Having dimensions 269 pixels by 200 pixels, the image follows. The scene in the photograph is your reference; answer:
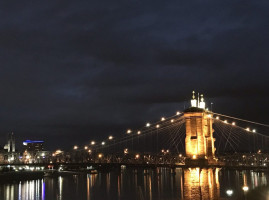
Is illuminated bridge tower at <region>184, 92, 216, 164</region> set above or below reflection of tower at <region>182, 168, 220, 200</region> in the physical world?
above

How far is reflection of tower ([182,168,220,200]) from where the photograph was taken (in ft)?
187

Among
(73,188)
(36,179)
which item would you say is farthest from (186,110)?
(36,179)

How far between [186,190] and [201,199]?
12125mm

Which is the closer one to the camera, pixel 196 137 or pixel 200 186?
pixel 200 186

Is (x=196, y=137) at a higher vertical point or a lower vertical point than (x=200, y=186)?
higher

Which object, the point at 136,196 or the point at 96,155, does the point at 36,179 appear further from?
the point at 136,196

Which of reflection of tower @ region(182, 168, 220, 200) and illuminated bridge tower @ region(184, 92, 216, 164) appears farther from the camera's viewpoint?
illuminated bridge tower @ region(184, 92, 216, 164)

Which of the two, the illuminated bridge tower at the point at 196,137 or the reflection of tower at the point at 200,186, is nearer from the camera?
the reflection of tower at the point at 200,186

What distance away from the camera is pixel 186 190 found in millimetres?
65188

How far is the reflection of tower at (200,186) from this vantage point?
56.9m

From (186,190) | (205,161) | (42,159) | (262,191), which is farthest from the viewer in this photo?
(42,159)

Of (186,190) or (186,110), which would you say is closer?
(186,190)

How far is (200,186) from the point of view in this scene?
2367 inches

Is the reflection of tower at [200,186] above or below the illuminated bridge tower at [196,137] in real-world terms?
below
